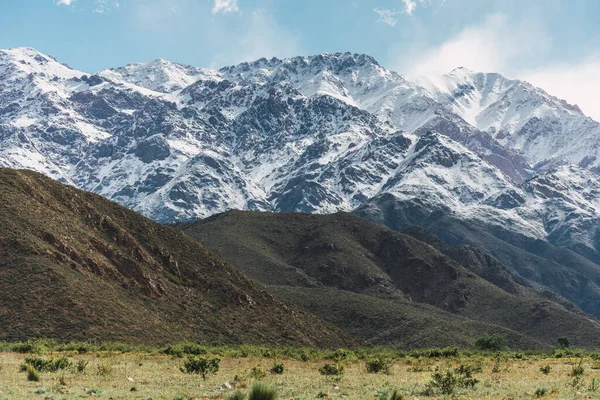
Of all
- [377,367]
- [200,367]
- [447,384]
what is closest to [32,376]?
[200,367]

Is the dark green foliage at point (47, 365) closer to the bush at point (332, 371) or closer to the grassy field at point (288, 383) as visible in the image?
the grassy field at point (288, 383)

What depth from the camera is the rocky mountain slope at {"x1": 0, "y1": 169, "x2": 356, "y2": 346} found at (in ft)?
243

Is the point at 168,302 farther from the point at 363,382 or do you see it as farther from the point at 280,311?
the point at 363,382

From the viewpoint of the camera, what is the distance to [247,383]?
33.1 meters

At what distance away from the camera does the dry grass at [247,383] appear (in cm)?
2822

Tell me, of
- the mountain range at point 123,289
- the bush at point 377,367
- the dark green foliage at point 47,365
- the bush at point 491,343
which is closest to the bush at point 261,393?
the dark green foliage at point 47,365

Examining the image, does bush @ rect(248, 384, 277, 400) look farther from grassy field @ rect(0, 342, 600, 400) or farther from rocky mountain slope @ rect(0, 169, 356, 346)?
rocky mountain slope @ rect(0, 169, 356, 346)

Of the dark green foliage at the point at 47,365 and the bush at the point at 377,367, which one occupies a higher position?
the bush at the point at 377,367

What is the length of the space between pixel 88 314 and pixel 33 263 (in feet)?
37.9

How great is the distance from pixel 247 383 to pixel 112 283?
62943 mm

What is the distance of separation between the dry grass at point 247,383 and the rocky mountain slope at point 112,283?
30.3m

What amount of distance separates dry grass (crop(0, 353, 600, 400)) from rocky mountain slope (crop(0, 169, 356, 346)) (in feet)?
99.4

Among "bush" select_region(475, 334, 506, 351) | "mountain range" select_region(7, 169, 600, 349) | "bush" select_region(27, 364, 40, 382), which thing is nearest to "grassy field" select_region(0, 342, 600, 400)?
"bush" select_region(27, 364, 40, 382)

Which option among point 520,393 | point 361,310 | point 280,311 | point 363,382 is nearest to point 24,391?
point 363,382
